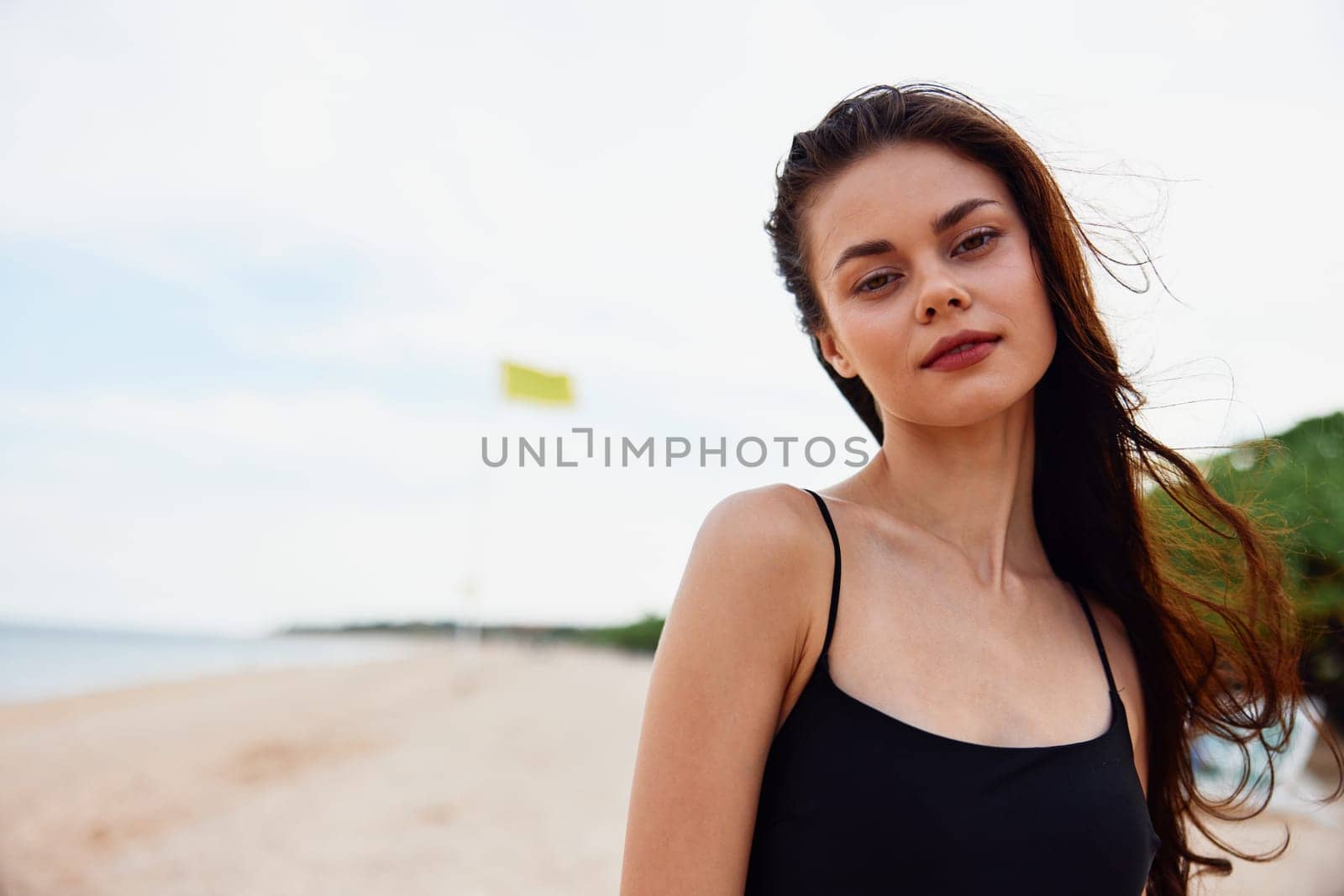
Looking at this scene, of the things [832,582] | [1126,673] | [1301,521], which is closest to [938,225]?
[832,582]

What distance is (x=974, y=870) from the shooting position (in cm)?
115

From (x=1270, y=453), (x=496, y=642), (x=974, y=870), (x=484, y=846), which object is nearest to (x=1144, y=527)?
(x=1270, y=453)

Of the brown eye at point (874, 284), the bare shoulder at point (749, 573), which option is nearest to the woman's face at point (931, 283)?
the brown eye at point (874, 284)

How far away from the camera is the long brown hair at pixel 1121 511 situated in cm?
149

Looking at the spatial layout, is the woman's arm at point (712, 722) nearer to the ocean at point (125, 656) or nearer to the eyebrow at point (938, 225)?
the eyebrow at point (938, 225)

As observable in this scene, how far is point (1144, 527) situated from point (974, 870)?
88cm

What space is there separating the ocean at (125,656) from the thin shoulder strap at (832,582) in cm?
2208

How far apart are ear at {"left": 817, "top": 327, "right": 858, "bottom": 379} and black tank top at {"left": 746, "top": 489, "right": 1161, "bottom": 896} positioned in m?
0.51

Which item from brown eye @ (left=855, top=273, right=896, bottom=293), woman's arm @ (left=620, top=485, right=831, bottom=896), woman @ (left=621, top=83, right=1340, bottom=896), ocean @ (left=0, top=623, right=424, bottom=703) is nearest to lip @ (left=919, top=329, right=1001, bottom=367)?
woman @ (left=621, top=83, right=1340, bottom=896)

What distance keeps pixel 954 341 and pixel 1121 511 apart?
0.66 metres

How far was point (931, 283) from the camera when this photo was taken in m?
1.33

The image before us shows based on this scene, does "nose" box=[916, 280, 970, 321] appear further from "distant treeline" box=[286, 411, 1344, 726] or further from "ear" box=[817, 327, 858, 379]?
"distant treeline" box=[286, 411, 1344, 726]

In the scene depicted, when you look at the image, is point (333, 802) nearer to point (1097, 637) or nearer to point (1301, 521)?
point (1301, 521)

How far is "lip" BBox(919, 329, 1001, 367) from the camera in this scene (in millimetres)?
1346
